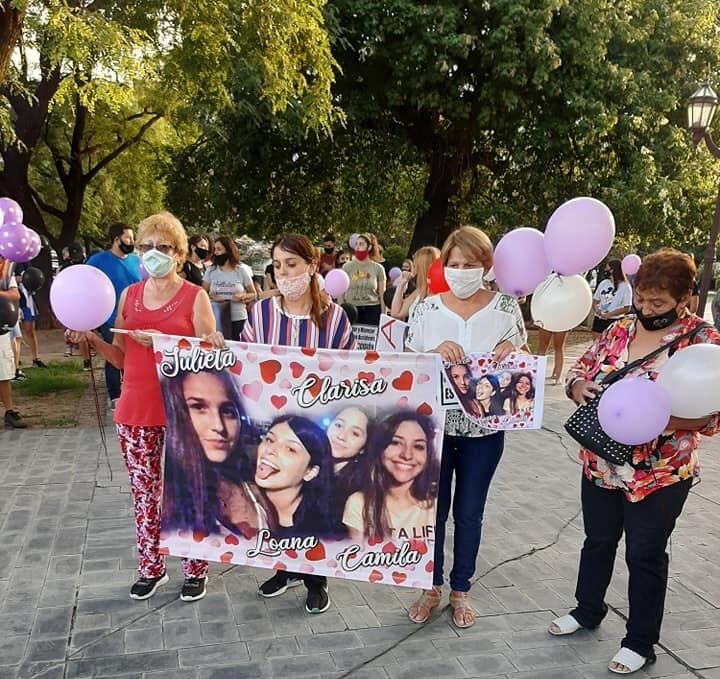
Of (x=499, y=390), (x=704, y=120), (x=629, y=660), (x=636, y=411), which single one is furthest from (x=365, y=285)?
(x=636, y=411)

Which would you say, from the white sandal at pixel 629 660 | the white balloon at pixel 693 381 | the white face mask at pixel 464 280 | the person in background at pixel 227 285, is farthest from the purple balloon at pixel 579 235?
the person in background at pixel 227 285

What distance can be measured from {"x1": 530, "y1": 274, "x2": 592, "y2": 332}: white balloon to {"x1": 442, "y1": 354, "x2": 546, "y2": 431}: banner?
0.81m

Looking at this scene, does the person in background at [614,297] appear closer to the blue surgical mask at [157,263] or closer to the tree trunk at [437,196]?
the tree trunk at [437,196]

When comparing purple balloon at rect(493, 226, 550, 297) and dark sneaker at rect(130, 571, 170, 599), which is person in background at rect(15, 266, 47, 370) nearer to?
dark sneaker at rect(130, 571, 170, 599)

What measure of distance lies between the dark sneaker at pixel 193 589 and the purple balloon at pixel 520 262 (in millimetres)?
2265

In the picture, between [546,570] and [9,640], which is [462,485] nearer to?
[546,570]

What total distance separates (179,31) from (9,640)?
760 cm

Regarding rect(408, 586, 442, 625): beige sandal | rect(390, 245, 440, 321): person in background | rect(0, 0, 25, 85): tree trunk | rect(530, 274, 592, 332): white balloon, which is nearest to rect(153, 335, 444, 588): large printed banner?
rect(408, 586, 442, 625): beige sandal

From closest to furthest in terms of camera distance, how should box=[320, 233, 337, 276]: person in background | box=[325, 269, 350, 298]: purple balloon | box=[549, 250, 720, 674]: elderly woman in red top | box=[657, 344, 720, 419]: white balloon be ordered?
1. box=[657, 344, 720, 419]: white balloon
2. box=[549, 250, 720, 674]: elderly woman in red top
3. box=[325, 269, 350, 298]: purple balloon
4. box=[320, 233, 337, 276]: person in background

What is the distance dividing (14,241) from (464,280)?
3.94 metres

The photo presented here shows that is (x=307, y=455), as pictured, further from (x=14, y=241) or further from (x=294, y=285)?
(x=14, y=241)

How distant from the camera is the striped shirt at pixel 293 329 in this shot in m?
3.34

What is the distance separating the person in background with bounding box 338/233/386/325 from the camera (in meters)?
9.80

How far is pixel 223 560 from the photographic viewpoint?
336 cm
